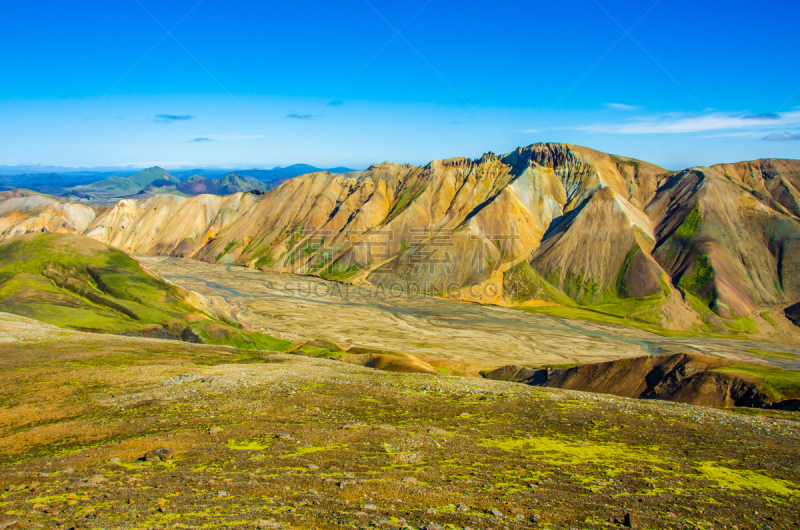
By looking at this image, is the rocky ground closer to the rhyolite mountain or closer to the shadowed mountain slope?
the shadowed mountain slope

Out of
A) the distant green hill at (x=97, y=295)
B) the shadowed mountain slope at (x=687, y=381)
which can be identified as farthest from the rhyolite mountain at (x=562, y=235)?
the distant green hill at (x=97, y=295)

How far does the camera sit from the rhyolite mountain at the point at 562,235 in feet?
373

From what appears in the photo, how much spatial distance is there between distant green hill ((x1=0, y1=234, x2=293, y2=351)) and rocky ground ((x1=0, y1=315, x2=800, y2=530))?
106 ft

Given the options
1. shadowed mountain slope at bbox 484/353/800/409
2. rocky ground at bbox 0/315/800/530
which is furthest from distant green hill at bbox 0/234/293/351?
shadowed mountain slope at bbox 484/353/800/409

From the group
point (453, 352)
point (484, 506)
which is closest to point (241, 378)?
point (484, 506)

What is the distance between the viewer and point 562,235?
136 metres

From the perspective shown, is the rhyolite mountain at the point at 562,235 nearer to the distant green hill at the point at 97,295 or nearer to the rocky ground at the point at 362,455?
the distant green hill at the point at 97,295

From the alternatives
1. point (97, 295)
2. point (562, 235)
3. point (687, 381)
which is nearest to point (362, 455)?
point (687, 381)

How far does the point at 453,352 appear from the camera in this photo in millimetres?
80938

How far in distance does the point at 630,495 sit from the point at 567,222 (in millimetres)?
133415

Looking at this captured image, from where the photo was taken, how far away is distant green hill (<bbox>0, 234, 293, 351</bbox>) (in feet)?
203

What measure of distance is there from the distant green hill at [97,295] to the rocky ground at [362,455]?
32431mm

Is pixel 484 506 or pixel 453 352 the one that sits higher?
pixel 484 506

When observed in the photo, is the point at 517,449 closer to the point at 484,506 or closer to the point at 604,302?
the point at 484,506
